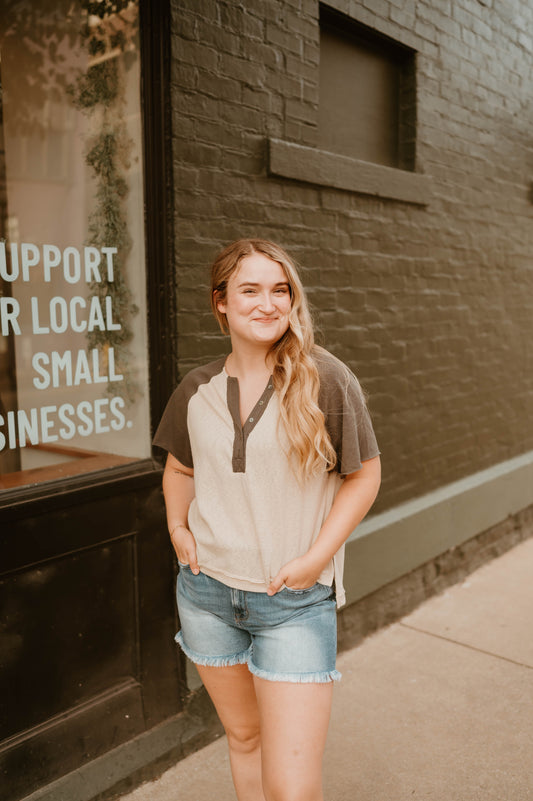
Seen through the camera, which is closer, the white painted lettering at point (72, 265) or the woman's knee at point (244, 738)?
the woman's knee at point (244, 738)

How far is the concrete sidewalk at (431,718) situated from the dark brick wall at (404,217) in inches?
33.9

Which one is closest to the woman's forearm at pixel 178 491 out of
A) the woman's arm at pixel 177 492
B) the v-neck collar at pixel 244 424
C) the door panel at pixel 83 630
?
the woman's arm at pixel 177 492

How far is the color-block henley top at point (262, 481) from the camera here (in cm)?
189

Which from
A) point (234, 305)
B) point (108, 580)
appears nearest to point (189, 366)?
point (108, 580)

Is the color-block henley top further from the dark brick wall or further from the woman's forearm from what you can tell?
the dark brick wall

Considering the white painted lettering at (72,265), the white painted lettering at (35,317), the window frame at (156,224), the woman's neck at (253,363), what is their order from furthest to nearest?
1. the window frame at (156,224)
2. the white painted lettering at (72,265)
3. the white painted lettering at (35,317)
4. the woman's neck at (253,363)

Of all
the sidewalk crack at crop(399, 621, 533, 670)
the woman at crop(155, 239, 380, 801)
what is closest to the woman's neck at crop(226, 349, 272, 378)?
the woman at crop(155, 239, 380, 801)

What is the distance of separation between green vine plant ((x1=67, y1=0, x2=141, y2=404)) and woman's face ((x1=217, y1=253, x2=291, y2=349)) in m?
1.22

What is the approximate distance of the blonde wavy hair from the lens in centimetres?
183

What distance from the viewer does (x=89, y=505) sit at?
2.84 meters

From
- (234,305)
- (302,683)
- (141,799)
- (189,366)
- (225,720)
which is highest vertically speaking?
(234,305)

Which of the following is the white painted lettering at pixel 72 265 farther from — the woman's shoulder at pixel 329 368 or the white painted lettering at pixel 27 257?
the woman's shoulder at pixel 329 368

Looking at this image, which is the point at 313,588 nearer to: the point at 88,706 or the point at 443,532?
the point at 88,706

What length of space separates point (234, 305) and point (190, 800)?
2.06 m
